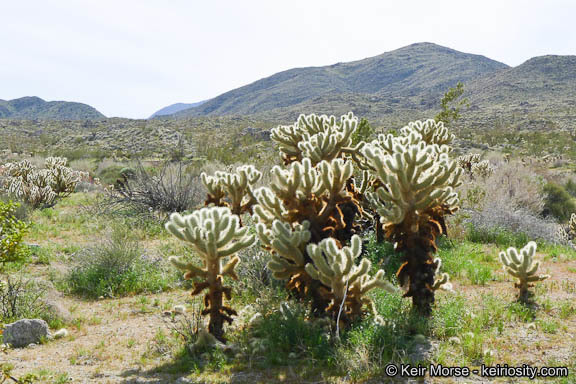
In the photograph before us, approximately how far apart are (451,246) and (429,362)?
14.7 feet

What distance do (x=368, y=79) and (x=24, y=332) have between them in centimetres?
15563

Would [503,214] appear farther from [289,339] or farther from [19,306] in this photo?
[19,306]

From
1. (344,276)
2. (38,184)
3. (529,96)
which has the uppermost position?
(529,96)

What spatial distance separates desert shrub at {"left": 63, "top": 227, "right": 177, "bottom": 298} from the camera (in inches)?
245

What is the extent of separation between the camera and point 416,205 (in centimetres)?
433

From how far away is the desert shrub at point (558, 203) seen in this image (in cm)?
1419

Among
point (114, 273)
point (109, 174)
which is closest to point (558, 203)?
point (114, 273)

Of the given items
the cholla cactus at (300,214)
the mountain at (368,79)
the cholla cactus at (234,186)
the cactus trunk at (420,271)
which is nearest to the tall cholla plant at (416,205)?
the cactus trunk at (420,271)

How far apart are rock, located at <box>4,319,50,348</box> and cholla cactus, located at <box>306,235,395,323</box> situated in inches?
123

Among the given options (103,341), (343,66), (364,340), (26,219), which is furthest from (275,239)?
(343,66)

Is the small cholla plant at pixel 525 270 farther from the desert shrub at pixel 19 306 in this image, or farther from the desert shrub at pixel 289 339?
the desert shrub at pixel 19 306

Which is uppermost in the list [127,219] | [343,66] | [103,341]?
[343,66]

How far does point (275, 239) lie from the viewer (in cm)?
423

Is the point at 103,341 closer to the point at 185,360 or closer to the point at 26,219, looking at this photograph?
the point at 185,360
